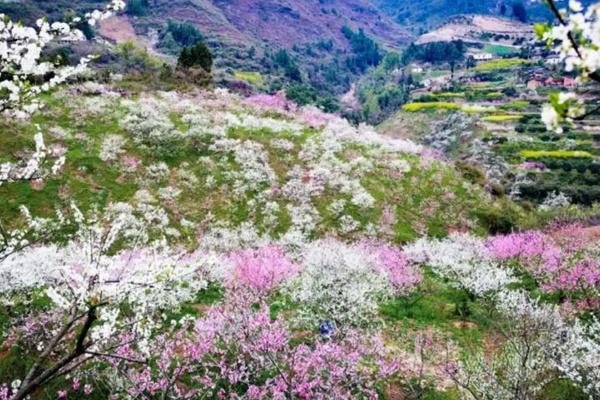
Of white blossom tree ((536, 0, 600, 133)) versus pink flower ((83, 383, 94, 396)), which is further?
pink flower ((83, 383, 94, 396))

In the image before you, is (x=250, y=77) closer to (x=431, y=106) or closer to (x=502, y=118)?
(x=431, y=106)

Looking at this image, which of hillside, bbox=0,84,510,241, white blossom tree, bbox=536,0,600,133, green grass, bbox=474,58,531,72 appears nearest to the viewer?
white blossom tree, bbox=536,0,600,133

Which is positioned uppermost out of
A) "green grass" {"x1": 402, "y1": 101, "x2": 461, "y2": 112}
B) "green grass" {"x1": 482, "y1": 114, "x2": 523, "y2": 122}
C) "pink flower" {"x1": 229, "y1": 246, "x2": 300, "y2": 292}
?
"pink flower" {"x1": 229, "y1": 246, "x2": 300, "y2": 292}

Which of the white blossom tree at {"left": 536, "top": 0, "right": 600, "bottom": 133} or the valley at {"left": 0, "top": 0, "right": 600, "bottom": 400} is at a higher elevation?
the white blossom tree at {"left": 536, "top": 0, "right": 600, "bottom": 133}

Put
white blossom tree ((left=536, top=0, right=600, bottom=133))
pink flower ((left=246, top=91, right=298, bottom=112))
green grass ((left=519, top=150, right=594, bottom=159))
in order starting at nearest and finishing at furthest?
white blossom tree ((left=536, top=0, right=600, bottom=133))
pink flower ((left=246, top=91, right=298, bottom=112))
green grass ((left=519, top=150, right=594, bottom=159))

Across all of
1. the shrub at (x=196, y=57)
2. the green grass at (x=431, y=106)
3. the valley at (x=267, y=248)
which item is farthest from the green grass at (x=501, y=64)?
the shrub at (x=196, y=57)

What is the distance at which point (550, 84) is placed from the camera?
133000 millimetres

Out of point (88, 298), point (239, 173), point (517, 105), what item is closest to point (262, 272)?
point (88, 298)

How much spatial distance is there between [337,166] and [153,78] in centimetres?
2923

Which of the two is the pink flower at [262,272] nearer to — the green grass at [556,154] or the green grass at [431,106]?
the green grass at [556,154]

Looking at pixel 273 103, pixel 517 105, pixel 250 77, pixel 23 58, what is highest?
pixel 23 58

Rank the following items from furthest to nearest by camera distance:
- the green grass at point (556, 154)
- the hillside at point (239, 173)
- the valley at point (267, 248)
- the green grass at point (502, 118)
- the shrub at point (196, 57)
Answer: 1. the green grass at point (502, 118)
2. the green grass at point (556, 154)
3. the shrub at point (196, 57)
4. the hillside at point (239, 173)
5. the valley at point (267, 248)

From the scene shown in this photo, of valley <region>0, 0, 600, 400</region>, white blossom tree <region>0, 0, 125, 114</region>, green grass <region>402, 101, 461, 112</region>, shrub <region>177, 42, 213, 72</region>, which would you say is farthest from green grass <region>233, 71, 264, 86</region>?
white blossom tree <region>0, 0, 125, 114</region>

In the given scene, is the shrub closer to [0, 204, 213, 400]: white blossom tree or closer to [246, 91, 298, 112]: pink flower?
[246, 91, 298, 112]: pink flower
